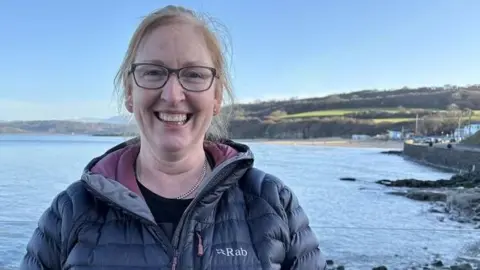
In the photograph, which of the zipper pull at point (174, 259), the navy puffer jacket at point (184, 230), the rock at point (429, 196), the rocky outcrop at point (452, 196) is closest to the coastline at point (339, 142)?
the rocky outcrop at point (452, 196)

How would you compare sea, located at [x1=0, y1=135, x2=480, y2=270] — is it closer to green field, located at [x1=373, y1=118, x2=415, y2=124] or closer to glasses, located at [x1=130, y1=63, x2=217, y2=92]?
glasses, located at [x1=130, y1=63, x2=217, y2=92]

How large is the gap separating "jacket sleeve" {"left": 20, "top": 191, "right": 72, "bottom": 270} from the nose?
18.3 inches

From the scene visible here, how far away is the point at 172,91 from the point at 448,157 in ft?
164

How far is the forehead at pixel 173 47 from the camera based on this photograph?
5.76 feet

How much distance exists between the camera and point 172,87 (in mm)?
1728

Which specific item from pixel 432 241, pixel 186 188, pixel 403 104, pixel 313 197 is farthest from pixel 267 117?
pixel 186 188

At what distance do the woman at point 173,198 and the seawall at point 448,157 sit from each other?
39951 millimetres

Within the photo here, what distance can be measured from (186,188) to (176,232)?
0.67 ft

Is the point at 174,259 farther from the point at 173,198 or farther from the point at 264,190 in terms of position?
the point at 264,190

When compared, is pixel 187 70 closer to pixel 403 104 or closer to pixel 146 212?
pixel 146 212

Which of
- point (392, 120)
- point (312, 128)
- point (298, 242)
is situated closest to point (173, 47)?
point (298, 242)

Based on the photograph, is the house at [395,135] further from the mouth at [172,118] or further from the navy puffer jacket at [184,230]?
the mouth at [172,118]

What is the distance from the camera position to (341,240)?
Answer: 12758 millimetres

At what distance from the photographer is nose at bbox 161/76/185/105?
1728mm
